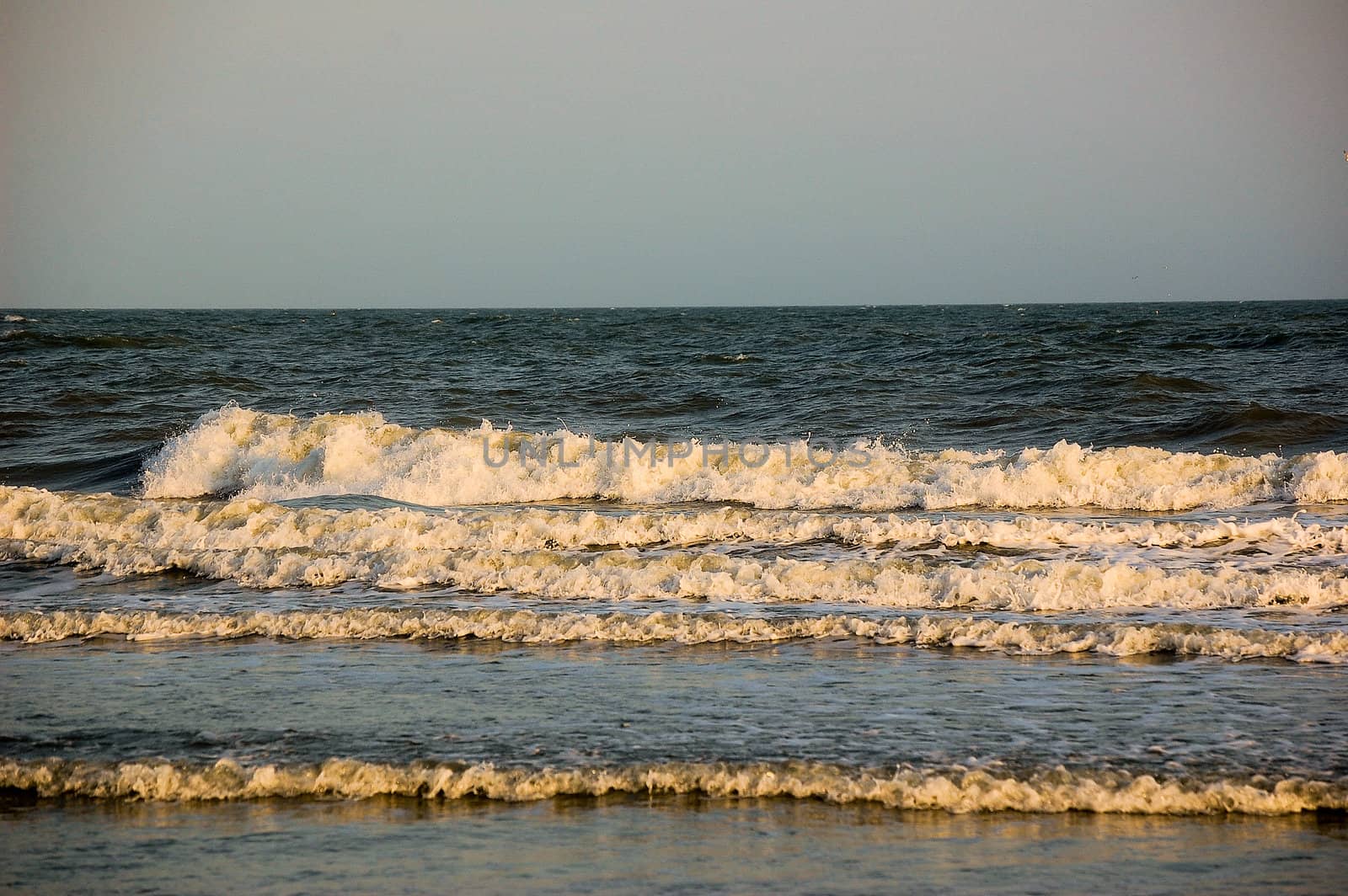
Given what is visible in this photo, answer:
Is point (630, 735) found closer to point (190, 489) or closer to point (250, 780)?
point (250, 780)

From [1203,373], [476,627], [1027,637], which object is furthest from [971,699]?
[1203,373]

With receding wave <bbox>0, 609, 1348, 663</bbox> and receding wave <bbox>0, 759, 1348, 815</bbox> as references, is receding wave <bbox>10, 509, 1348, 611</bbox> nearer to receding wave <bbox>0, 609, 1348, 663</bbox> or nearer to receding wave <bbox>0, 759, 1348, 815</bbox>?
receding wave <bbox>0, 609, 1348, 663</bbox>

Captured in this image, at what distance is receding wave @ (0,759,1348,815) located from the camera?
4.50m

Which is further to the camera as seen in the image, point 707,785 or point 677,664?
point 677,664

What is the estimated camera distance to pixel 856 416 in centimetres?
1927

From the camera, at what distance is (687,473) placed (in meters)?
14.0

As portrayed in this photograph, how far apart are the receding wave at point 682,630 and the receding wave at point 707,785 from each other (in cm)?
213

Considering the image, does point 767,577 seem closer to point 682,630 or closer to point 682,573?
point 682,573

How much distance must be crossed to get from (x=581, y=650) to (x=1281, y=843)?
155 inches

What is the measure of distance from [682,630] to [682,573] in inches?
52.5

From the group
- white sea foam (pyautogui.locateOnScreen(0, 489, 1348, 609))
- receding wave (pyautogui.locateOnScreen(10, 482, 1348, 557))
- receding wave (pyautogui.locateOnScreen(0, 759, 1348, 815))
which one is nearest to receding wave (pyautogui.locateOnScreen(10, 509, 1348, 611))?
white sea foam (pyautogui.locateOnScreen(0, 489, 1348, 609))

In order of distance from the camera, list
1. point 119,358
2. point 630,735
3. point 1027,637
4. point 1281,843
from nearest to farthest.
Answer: point 1281,843
point 630,735
point 1027,637
point 119,358

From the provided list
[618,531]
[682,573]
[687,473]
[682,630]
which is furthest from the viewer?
[687,473]

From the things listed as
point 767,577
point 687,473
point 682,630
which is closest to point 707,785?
point 682,630
